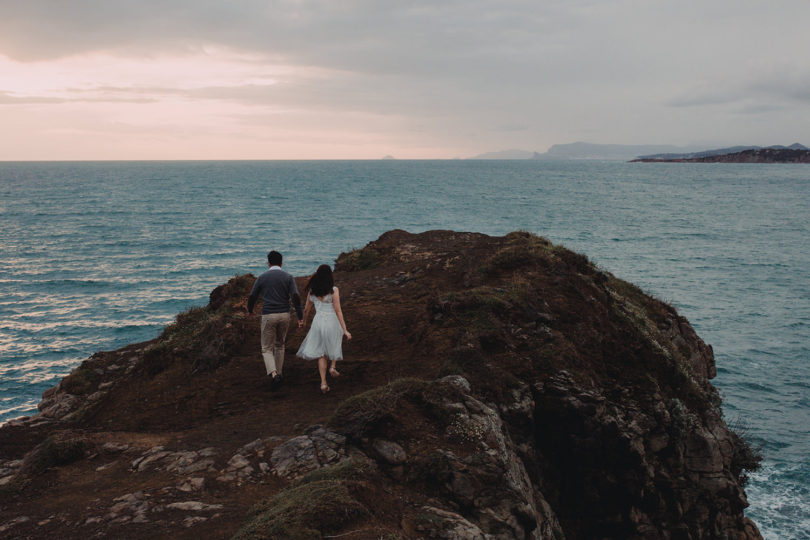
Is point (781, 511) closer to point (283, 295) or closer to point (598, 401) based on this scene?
point (598, 401)

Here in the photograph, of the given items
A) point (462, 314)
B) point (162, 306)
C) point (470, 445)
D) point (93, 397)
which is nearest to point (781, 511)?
point (462, 314)

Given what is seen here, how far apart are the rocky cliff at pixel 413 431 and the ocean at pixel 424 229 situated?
1005 cm

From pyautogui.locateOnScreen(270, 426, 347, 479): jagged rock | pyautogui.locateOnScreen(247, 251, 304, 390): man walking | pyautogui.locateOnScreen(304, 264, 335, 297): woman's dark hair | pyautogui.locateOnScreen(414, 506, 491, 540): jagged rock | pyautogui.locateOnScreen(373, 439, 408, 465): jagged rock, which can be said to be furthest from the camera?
pyautogui.locateOnScreen(247, 251, 304, 390): man walking

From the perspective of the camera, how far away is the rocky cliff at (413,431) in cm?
699

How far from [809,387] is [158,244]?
204 ft

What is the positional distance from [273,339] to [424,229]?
55453mm

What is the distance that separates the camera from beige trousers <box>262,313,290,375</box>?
11.5 m

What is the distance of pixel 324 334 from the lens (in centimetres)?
1095

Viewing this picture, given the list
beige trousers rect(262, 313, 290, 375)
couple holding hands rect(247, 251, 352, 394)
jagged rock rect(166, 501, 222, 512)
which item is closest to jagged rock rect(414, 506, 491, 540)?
jagged rock rect(166, 501, 222, 512)

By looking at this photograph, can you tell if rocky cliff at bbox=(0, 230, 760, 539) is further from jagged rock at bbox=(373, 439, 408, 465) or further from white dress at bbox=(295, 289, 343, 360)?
white dress at bbox=(295, 289, 343, 360)

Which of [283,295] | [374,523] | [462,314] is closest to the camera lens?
[374,523]

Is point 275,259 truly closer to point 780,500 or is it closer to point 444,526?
point 444,526

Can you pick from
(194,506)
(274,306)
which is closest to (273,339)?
(274,306)

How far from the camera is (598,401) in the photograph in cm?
1080
